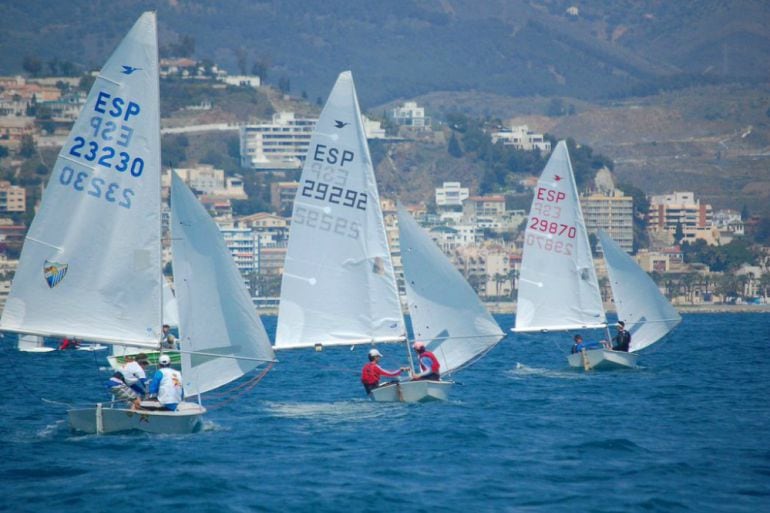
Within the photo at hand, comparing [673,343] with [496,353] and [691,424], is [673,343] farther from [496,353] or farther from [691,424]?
[691,424]

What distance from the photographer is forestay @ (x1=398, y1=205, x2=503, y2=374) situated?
123 feet

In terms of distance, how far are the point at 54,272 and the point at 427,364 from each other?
9.44 metres

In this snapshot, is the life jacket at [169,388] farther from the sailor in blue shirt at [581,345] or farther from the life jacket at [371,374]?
the sailor in blue shirt at [581,345]

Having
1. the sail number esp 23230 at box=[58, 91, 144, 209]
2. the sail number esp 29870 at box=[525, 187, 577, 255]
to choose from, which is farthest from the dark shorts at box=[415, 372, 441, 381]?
the sail number esp 29870 at box=[525, 187, 577, 255]

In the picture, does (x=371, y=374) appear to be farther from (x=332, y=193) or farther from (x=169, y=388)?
(x=169, y=388)

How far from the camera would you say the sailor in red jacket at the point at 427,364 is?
1400 inches

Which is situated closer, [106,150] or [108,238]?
[106,150]

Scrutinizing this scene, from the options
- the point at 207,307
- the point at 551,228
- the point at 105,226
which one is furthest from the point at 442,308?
the point at 551,228

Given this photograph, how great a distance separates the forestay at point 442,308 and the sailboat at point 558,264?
1145 cm

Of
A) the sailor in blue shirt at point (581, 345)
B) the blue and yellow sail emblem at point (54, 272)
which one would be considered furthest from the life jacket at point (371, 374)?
the sailor in blue shirt at point (581, 345)

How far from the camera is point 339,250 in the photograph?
36.6m

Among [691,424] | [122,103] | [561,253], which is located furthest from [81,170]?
[561,253]

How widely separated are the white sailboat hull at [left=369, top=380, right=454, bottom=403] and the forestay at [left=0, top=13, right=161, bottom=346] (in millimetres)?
7178

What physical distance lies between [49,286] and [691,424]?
13985 mm
